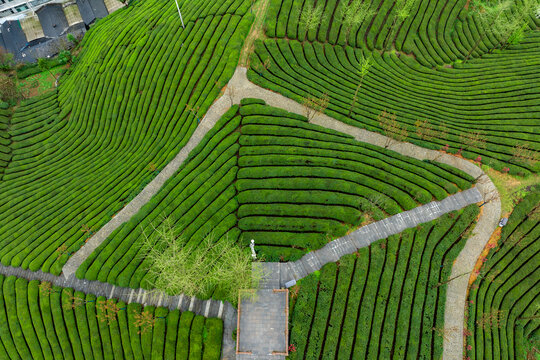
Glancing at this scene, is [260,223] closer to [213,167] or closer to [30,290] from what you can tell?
[213,167]

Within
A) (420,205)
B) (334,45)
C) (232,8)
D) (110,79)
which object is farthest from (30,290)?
(334,45)

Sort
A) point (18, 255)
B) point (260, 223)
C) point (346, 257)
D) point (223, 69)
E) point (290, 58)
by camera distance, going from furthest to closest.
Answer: point (290, 58), point (223, 69), point (18, 255), point (260, 223), point (346, 257)

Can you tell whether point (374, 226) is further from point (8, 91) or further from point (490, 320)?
point (8, 91)

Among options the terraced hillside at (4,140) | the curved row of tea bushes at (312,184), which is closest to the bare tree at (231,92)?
the curved row of tea bushes at (312,184)

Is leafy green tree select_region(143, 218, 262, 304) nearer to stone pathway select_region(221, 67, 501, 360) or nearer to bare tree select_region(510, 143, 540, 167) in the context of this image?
stone pathway select_region(221, 67, 501, 360)

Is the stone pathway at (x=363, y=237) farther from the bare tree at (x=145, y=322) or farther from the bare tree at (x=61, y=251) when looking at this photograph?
the bare tree at (x=61, y=251)

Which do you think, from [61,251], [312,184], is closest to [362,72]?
[312,184]
